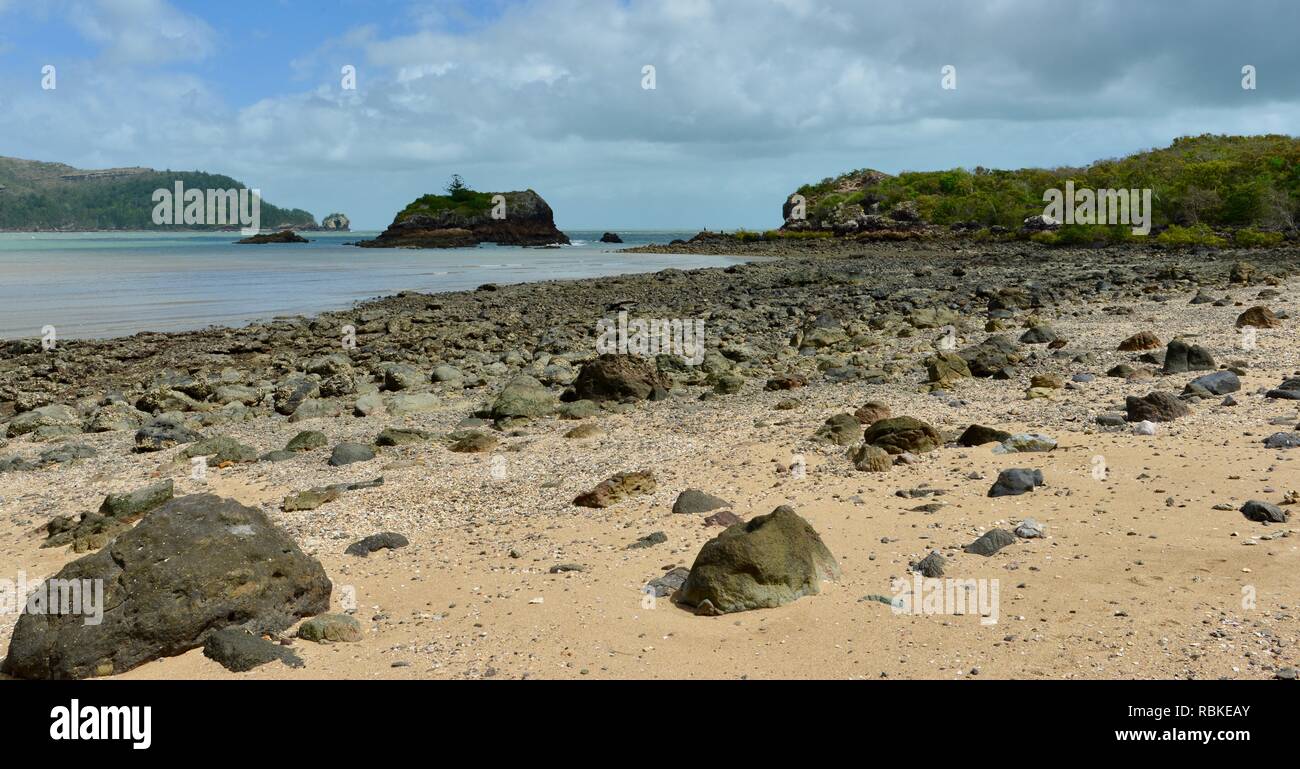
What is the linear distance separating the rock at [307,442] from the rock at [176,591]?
205 inches

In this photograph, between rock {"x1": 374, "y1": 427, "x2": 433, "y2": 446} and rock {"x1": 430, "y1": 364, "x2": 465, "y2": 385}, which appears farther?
rock {"x1": 430, "y1": 364, "x2": 465, "y2": 385}

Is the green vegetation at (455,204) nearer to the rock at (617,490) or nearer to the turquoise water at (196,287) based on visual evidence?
the turquoise water at (196,287)

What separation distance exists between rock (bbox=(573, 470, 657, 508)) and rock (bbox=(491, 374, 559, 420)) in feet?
13.1

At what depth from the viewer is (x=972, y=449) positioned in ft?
29.3

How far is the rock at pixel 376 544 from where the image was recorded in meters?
7.42

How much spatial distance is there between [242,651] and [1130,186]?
76.7 meters

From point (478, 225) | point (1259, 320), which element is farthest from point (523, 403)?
point (478, 225)

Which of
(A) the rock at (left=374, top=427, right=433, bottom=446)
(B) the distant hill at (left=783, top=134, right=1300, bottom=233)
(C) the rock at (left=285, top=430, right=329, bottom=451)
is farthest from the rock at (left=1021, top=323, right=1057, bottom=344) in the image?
(B) the distant hill at (left=783, top=134, right=1300, bottom=233)

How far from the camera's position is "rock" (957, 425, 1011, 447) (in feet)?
29.7

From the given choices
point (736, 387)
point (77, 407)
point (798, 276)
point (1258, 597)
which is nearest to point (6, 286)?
point (77, 407)

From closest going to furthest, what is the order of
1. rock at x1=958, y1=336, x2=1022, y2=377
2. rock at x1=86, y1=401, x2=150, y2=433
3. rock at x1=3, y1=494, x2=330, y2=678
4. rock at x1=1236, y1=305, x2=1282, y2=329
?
1. rock at x1=3, y1=494, x2=330, y2=678
2. rock at x1=958, y1=336, x2=1022, y2=377
3. rock at x1=86, y1=401, x2=150, y2=433
4. rock at x1=1236, y1=305, x2=1282, y2=329

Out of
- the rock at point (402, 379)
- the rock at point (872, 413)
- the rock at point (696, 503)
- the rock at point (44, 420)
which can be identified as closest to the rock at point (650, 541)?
the rock at point (696, 503)

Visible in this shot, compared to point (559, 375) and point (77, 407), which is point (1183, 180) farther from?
point (77, 407)

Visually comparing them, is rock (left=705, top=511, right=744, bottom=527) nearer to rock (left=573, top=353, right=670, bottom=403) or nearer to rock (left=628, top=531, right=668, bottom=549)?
rock (left=628, top=531, right=668, bottom=549)
